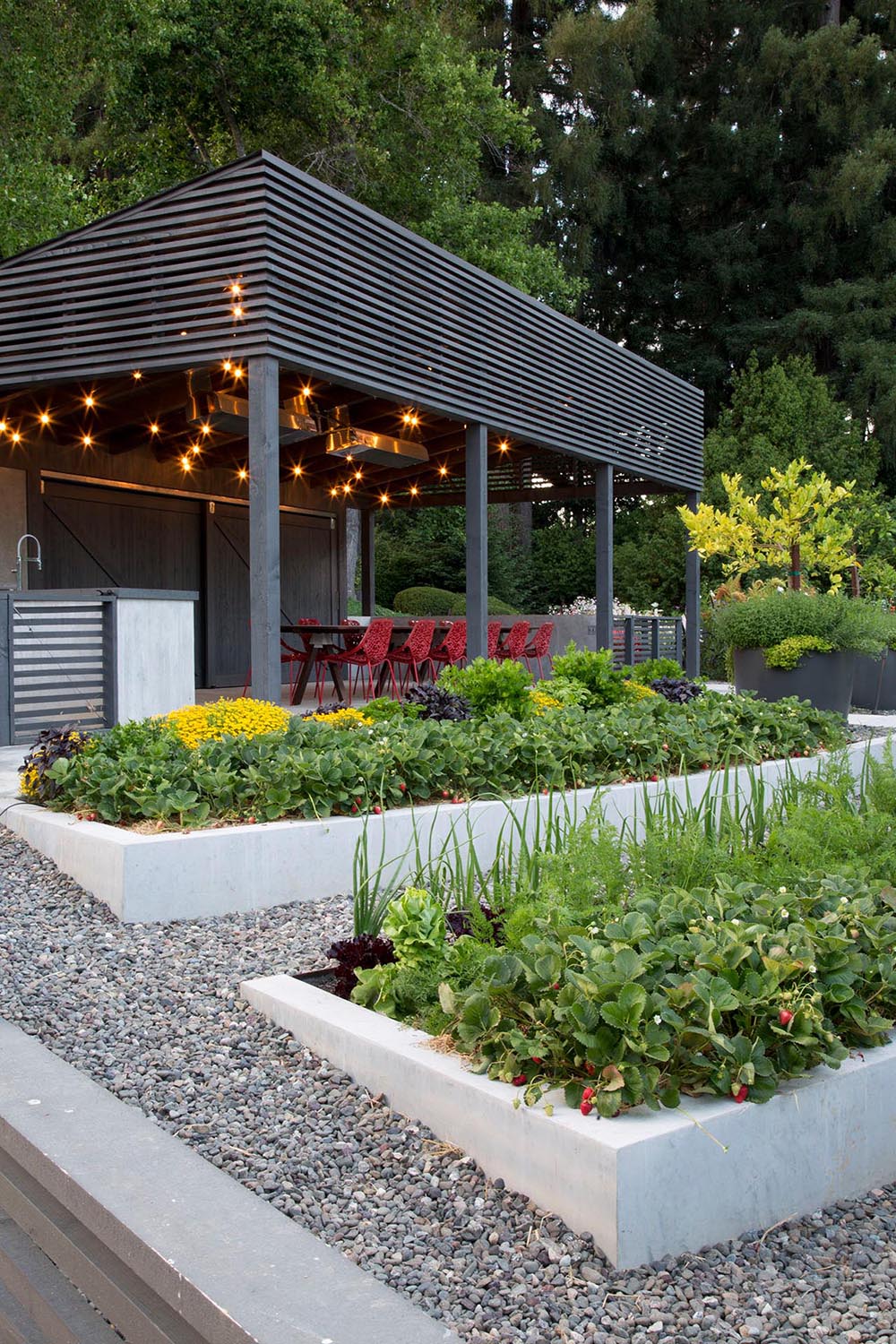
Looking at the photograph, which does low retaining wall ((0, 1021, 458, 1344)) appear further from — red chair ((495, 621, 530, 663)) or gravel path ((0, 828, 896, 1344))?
red chair ((495, 621, 530, 663))

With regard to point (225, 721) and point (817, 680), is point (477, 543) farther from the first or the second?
point (225, 721)

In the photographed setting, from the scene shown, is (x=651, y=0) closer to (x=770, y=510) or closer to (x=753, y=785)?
(x=770, y=510)

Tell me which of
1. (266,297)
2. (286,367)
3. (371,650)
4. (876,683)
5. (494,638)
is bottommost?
(876,683)

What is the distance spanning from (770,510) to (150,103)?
41.6ft

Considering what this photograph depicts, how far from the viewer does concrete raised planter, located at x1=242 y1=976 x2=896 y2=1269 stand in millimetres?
1735

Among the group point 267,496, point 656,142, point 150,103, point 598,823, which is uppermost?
point 656,142

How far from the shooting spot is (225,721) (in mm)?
5055

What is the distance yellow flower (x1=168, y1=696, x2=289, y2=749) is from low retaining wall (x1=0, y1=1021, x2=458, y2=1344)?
270 centimetres

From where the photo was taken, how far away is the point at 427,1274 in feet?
5.56

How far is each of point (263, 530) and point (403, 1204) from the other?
6.22m

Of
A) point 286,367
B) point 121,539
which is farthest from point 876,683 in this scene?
point 121,539

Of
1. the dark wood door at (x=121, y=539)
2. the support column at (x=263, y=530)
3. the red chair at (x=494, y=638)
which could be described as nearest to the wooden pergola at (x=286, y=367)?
the support column at (x=263, y=530)

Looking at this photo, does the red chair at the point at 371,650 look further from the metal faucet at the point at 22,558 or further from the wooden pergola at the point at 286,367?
the metal faucet at the point at 22,558

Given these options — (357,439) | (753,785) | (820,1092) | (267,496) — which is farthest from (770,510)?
(820,1092)
